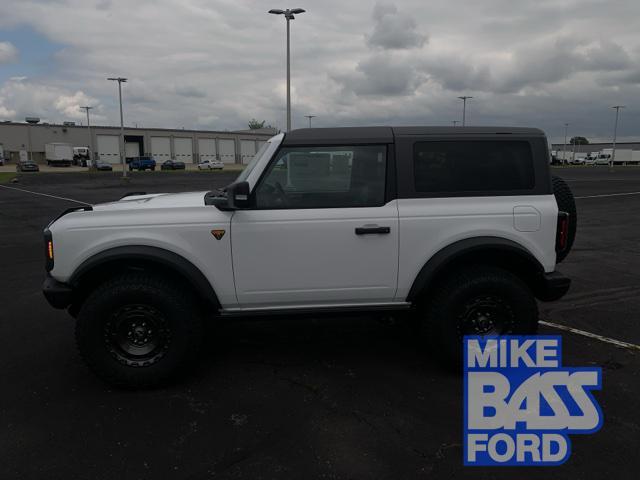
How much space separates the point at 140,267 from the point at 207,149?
3504 inches

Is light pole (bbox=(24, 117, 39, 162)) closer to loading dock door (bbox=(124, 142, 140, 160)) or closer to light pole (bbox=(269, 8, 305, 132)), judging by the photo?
loading dock door (bbox=(124, 142, 140, 160))

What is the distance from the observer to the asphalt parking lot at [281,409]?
2.79m

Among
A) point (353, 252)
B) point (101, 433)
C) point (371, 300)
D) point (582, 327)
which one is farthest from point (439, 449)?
point (582, 327)

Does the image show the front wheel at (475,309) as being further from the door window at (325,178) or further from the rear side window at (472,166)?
the door window at (325,178)

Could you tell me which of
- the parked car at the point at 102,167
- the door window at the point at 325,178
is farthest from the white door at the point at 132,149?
the door window at the point at 325,178

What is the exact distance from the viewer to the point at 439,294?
3.81 m

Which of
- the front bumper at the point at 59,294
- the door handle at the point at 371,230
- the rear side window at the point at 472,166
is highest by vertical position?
the rear side window at the point at 472,166

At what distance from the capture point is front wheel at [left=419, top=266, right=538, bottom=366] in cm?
376

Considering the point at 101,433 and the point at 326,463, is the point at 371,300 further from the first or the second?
the point at 101,433

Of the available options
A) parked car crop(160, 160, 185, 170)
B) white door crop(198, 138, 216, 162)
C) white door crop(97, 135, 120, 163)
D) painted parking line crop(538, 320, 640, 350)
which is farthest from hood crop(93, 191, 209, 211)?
white door crop(198, 138, 216, 162)

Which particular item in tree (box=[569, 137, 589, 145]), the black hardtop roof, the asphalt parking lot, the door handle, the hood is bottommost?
the asphalt parking lot

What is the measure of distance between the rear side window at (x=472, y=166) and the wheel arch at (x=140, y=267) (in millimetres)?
1772

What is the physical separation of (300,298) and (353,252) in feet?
1.73

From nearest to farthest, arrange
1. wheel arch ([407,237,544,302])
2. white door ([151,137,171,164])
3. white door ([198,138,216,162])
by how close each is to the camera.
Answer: wheel arch ([407,237,544,302]), white door ([151,137,171,164]), white door ([198,138,216,162])
